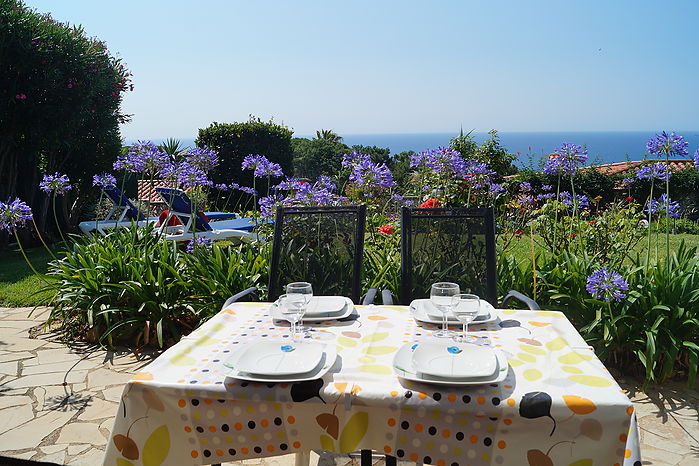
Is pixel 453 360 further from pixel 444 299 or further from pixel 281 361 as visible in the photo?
pixel 281 361

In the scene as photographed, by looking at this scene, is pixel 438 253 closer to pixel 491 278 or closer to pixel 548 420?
pixel 491 278

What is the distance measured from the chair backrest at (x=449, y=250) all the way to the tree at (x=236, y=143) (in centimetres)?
849

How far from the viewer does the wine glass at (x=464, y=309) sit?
4.96 ft

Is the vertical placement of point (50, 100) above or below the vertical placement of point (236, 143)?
above

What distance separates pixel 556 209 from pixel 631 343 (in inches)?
49.5

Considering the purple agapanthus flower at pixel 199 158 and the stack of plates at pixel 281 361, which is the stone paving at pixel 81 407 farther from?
the purple agapanthus flower at pixel 199 158

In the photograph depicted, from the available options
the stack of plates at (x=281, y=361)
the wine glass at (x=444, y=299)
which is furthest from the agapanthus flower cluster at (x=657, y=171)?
the stack of plates at (x=281, y=361)

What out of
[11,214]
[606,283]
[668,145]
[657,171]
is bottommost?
[606,283]

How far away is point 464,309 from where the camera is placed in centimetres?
153

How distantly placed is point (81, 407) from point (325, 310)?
1.57 metres

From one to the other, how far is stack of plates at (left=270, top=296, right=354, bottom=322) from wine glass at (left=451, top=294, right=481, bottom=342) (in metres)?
0.43

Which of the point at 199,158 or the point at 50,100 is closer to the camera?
the point at 199,158

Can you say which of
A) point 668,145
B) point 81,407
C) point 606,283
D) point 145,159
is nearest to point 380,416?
point 606,283

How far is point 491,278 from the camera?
2.49m
